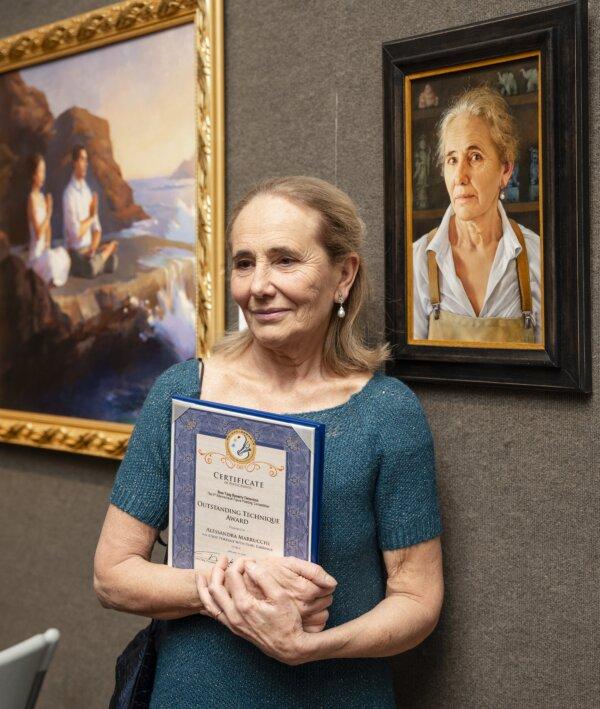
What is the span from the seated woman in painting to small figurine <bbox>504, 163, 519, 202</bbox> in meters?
1.27

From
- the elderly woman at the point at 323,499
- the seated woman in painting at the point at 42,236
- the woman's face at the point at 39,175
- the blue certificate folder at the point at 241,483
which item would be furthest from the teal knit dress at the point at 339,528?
the woman's face at the point at 39,175

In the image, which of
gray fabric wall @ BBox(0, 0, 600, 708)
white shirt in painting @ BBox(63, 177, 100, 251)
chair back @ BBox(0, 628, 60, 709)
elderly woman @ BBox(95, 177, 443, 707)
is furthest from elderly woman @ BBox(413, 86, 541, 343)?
white shirt in painting @ BBox(63, 177, 100, 251)

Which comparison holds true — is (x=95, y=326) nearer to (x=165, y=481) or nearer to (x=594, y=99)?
(x=165, y=481)

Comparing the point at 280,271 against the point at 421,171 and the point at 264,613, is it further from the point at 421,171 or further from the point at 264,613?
the point at 264,613

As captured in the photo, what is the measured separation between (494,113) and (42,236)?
1.35 metres

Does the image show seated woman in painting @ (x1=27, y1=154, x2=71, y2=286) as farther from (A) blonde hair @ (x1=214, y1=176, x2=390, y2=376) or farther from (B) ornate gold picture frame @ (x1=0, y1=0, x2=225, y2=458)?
(A) blonde hair @ (x1=214, y1=176, x2=390, y2=376)

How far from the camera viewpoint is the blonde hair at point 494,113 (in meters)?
1.40

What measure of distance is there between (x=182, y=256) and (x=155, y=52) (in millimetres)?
534

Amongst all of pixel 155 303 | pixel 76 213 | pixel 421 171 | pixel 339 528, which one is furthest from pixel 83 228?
pixel 339 528

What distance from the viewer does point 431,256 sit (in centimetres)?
151

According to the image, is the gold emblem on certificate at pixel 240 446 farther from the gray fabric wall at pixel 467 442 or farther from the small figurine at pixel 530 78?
the small figurine at pixel 530 78

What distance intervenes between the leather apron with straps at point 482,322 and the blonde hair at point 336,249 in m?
0.13

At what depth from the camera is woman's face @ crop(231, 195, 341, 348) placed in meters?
1.25

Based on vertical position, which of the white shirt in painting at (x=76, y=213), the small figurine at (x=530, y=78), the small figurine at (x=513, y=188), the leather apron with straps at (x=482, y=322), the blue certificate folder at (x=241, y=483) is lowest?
the blue certificate folder at (x=241, y=483)
